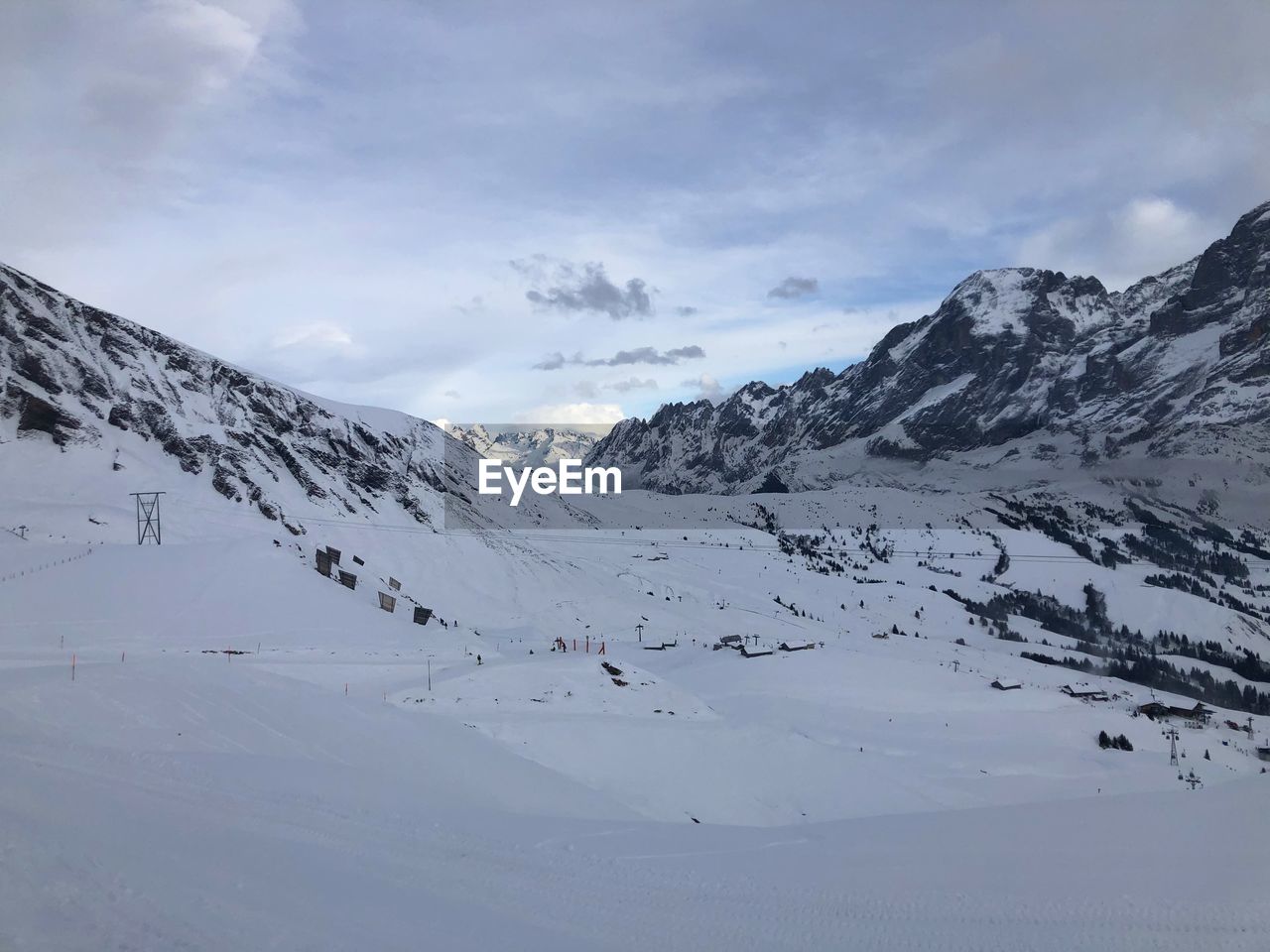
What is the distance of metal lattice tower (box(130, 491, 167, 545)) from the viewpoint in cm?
4212

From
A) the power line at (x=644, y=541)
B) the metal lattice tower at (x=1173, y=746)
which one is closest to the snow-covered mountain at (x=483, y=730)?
the metal lattice tower at (x=1173, y=746)

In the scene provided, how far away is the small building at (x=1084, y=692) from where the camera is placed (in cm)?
4341

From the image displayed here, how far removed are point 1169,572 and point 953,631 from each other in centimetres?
6259

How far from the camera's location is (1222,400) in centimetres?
17538

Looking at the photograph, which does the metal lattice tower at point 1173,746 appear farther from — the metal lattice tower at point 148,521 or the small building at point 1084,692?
the metal lattice tower at point 148,521

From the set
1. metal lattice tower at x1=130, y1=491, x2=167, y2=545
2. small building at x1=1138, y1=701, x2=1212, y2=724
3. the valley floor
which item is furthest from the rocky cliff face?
small building at x1=1138, y1=701, x2=1212, y2=724

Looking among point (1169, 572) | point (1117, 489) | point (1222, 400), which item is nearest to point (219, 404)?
point (1169, 572)

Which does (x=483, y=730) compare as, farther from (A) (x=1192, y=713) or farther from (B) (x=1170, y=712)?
(A) (x=1192, y=713)

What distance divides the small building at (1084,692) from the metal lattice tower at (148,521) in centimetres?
4972

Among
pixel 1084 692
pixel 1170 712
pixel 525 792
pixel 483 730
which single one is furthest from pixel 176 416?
pixel 1170 712

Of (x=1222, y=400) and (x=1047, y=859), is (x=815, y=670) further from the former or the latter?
(x=1222, y=400)

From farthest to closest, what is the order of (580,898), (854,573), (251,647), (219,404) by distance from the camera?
(854,573), (219,404), (251,647), (580,898)

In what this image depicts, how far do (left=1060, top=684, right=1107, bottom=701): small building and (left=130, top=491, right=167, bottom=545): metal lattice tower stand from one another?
49724 millimetres

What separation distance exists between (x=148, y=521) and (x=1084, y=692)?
51922 millimetres
